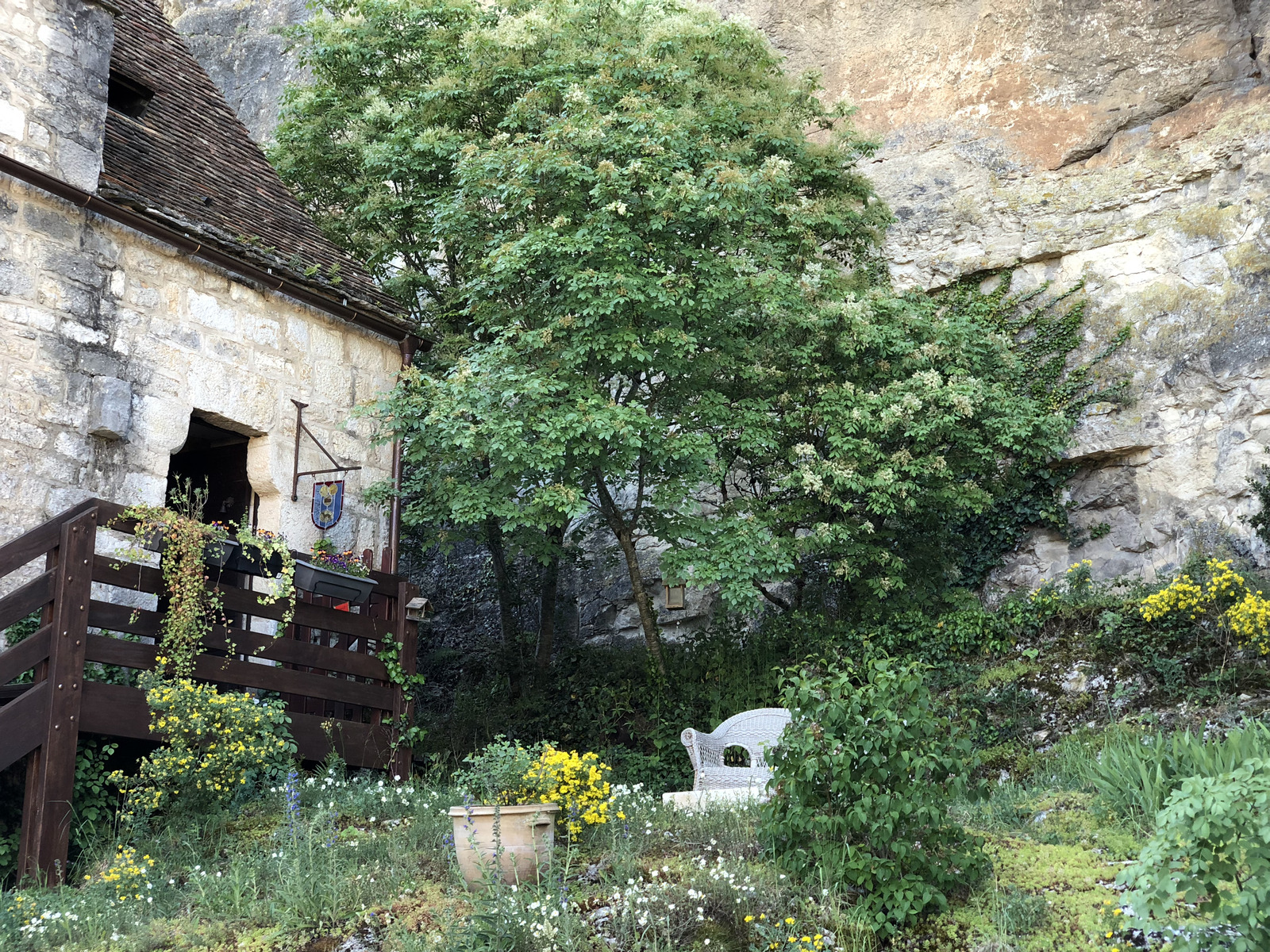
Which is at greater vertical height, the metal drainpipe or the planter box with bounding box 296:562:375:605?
the metal drainpipe

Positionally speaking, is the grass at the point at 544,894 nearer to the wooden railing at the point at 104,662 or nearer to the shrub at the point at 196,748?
the shrub at the point at 196,748

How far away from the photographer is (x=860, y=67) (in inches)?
612

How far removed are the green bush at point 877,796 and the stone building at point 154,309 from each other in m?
5.47

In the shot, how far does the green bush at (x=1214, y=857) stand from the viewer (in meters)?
3.16

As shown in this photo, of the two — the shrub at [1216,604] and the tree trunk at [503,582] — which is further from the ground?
the tree trunk at [503,582]

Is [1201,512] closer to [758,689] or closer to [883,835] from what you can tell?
[758,689]

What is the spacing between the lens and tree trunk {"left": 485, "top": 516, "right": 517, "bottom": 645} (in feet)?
39.7

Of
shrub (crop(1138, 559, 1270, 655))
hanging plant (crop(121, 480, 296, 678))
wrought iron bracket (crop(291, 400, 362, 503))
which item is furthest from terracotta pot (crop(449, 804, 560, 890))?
shrub (crop(1138, 559, 1270, 655))

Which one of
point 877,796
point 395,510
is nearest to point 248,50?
point 395,510

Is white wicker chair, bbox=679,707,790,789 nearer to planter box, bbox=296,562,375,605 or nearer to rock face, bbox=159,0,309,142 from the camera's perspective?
planter box, bbox=296,562,375,605

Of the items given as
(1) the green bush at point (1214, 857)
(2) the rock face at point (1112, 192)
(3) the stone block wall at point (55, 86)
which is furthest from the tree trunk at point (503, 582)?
(1) the green bush at point (1214, 857)

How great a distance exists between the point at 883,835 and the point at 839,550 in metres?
6.26

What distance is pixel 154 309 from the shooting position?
26.6 feet

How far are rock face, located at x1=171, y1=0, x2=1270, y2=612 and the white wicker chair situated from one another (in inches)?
201
